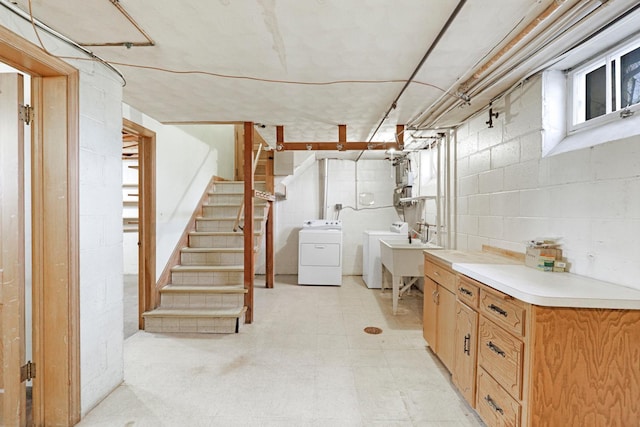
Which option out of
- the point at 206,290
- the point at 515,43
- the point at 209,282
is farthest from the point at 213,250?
the point at 515,43

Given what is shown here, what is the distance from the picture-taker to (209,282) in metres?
3.11

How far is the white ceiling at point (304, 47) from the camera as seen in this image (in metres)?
1.29

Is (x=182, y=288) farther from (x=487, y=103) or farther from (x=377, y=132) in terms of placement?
(x=487, y=103)

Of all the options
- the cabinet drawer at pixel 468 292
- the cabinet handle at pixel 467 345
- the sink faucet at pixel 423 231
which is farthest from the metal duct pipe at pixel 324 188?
the cabinet handle at pixel 467 345

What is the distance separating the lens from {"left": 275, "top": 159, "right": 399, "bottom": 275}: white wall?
5.03 meters

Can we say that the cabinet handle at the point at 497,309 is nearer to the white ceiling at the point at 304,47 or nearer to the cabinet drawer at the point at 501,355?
the cabinet drawer at the point at 501,355

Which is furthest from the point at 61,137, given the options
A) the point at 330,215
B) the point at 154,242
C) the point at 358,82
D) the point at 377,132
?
the point at 330,215

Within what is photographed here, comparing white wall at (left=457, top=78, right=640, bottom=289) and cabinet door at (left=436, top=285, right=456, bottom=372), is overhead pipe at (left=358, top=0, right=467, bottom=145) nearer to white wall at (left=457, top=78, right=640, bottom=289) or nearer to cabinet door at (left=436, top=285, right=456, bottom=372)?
white wall at (left=457, top=78, right=640, bottom=289)

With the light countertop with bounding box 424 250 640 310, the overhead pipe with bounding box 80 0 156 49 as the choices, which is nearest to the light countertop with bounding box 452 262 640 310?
the light countertop with bounding box 424 250 640 310

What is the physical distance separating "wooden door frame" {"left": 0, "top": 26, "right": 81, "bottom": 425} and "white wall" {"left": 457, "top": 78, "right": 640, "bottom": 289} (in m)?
2.72

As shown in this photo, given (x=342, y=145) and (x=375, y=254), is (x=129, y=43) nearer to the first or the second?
(x=342, y=145)

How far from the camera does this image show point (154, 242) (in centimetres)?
284

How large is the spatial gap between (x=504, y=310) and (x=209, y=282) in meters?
Result: 2.74

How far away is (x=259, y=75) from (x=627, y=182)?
2084mm
